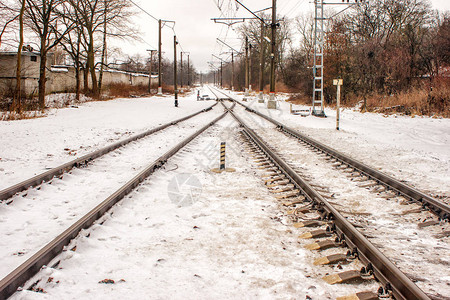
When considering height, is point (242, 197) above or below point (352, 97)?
below

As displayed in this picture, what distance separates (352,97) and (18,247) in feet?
83.3

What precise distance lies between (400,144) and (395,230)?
7417 millimetres

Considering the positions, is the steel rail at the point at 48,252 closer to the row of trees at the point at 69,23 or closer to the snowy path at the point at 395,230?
the snowy path at the point at 395,230

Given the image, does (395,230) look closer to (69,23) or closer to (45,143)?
(45,143)

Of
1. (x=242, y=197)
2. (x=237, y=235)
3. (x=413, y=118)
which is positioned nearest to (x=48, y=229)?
(x=237, y=235)

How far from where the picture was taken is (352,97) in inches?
986

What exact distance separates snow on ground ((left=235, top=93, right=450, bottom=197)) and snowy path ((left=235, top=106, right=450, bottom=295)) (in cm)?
123

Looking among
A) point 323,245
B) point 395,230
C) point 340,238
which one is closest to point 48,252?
point 323,245

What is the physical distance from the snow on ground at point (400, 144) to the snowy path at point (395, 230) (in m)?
1.23

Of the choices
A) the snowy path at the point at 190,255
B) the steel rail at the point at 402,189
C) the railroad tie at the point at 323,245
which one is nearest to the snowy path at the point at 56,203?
the snowy path at the point at 190,255

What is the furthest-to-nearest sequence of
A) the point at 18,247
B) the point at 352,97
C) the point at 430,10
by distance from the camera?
the point at 430,10 → the point at 352,97 → the point at 18,247

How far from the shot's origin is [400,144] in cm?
1049

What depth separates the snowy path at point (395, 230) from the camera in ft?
10.2

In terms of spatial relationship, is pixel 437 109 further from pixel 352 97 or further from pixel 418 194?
pixel 418 194
